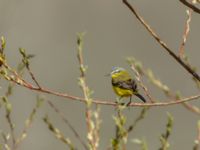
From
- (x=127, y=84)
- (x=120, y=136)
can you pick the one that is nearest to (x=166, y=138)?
(x=120, y=136)

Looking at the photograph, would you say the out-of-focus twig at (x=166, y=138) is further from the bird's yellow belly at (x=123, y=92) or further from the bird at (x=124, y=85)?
the bird's yellow belly at (x=123, y=92)

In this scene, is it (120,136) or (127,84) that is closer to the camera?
(120,136)

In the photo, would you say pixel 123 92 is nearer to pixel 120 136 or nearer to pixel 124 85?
pixel 124 85

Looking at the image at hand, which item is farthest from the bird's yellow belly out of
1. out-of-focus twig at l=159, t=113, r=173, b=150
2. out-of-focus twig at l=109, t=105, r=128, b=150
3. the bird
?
out-of-focus twig at l=109, t=105, r=128, b=150

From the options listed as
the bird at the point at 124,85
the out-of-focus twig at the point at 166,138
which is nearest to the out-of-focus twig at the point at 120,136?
the out-of-focus twig at the point at 166,138

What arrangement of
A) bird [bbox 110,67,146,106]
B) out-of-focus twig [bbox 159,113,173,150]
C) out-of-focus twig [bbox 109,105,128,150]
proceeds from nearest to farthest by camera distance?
out-of-focus twig [bbox 109,105,128,150], out-of-focus twig [bbox 159,113,173,150], bird [bbox 110,67,146,106]

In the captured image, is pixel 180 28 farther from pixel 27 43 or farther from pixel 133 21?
pixel 27 43

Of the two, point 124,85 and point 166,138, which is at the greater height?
point 124,85

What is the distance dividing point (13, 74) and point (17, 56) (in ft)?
34.5

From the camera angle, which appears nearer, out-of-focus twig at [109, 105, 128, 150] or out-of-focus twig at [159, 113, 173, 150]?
out-of-focus twig at [109, 105, 128, 150]

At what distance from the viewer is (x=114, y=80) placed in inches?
210

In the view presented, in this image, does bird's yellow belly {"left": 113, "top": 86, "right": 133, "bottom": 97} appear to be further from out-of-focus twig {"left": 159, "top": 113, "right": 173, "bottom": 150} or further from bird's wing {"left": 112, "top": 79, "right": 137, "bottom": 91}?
out-of-focus twig {"left": 159, "top": 113, "right": 173, "bottom": 150}

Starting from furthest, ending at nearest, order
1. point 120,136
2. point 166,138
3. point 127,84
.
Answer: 1. point 127,84
2. point 166,138
3. point 120,136

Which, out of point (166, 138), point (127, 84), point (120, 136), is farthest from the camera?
point (127, 84)
